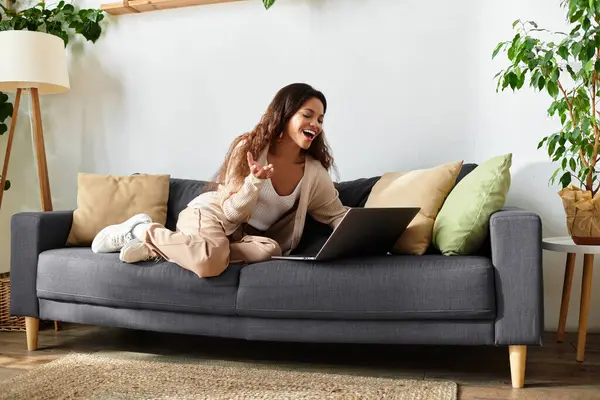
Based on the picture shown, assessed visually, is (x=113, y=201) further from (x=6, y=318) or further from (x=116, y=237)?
(x=6, y=318)

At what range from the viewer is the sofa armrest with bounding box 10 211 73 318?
102 inches

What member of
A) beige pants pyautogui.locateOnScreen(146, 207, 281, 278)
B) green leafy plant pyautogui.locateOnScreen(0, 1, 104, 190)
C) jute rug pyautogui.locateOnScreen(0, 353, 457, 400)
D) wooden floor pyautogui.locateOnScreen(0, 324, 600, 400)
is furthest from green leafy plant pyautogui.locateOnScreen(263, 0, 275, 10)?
jute rug pyautogui.locateOnScreen(0, 353, 457, 400)

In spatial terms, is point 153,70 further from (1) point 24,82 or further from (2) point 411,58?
(2) point 411,58

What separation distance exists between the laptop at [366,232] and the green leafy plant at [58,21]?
6.49ft

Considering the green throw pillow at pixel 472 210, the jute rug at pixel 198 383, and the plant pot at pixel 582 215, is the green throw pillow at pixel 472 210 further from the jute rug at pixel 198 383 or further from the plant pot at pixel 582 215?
the jute rug at pixel 198 383

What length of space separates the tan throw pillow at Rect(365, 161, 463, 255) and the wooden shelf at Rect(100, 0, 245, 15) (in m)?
1.46

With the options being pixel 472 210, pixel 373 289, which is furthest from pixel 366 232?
pixel 472 210

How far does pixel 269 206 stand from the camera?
2.49m

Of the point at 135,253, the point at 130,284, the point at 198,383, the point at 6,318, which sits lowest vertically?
the point at 6,318

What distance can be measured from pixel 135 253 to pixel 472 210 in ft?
4.03

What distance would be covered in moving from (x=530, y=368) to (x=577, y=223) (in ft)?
1.81

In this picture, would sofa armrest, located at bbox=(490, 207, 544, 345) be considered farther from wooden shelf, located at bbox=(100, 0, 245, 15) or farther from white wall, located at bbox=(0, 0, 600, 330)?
wooden shelf, located at bbox=(100, 0, 245, 15)

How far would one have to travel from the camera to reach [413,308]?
2.04 meters

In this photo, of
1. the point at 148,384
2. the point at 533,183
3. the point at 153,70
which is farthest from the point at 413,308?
the point at 153,70
